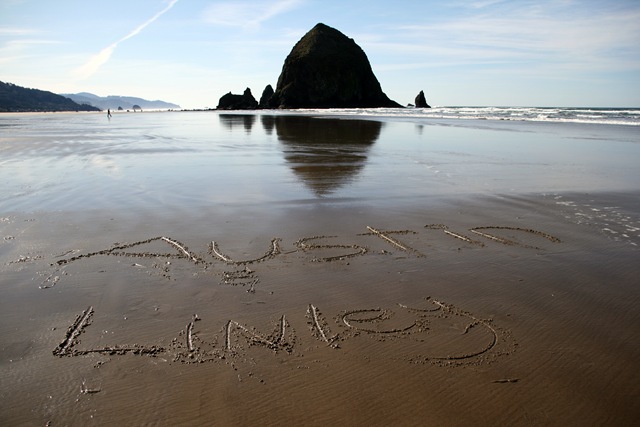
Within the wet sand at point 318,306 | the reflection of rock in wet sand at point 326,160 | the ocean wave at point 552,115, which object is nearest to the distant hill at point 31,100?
the ocean wave at point 552,115

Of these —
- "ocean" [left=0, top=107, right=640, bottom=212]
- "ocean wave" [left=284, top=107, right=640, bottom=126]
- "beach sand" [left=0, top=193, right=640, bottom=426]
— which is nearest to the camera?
"beach sand" [left=0, top=193, right=640, bottom=426]

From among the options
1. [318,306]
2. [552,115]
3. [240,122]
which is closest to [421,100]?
[552,115]

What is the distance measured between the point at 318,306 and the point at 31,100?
502ft

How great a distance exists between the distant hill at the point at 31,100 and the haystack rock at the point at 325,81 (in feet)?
235

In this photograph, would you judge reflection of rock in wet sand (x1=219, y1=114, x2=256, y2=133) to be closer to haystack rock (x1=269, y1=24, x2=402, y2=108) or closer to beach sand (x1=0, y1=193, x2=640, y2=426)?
beach sand (x1=0, y1=193, x2=640, y2=426)

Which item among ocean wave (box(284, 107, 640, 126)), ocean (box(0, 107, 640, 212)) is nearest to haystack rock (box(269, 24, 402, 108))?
ocean wave (box(284, 107, 640, 126))

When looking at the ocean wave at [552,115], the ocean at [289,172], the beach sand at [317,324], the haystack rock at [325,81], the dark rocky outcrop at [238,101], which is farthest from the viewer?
the dark rocky outcrop at [238,101]

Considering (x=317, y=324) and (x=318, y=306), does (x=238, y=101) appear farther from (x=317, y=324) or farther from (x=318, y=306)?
(x=317, y=324)

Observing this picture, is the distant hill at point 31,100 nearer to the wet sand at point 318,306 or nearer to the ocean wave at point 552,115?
the ocean wave at point 552,115

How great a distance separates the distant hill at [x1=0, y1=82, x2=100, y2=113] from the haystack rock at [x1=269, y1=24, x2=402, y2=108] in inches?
2818

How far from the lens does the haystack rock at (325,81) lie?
86.4 metres

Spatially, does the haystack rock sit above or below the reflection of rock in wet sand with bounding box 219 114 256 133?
above

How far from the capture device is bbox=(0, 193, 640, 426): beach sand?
231cm

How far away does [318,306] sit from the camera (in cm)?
339
